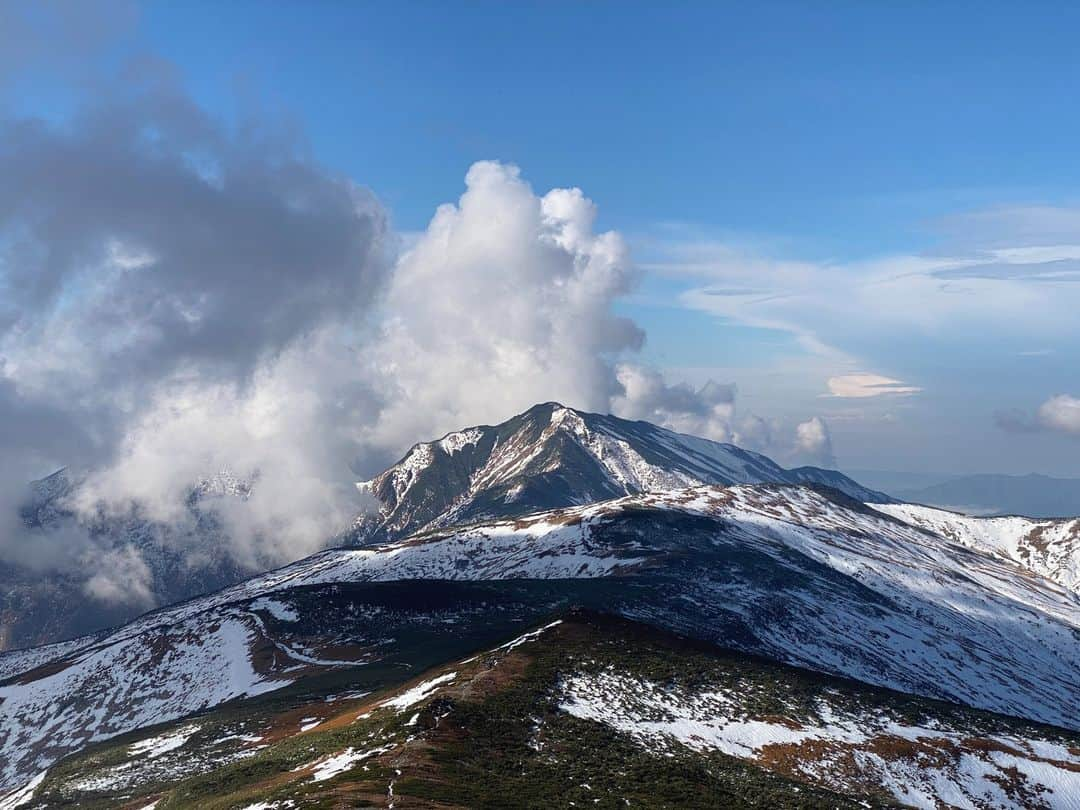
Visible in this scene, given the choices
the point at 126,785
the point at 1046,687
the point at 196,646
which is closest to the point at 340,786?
the point at 126,785

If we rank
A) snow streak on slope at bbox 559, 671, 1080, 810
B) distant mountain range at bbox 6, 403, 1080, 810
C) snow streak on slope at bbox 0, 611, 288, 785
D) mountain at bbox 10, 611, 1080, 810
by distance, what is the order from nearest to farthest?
mountain at bbox 10, 611, 1080, 810 < distant mountain range at bbox 6, 403, 1080, 810 < snow streak on slope at bbox 559, 671, 1080, 810 < snow streak on slope at bbox 0, 611, 288, 785

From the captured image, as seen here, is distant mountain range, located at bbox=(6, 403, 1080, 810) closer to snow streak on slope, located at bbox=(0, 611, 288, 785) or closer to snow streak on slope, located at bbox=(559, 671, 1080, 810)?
snow streak on slope, located at bbox=(559, 671, 1080, 810)

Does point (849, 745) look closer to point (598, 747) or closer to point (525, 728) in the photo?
point (598, 747)

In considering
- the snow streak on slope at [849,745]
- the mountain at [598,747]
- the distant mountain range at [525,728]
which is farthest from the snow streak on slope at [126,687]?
the snow streak on slope at [849,745]

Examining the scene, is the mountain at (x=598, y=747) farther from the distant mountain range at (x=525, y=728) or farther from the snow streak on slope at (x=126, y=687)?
the snow streak on slope at (x=126, y=687)

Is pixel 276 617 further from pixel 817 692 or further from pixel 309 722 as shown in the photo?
pixel 817 692

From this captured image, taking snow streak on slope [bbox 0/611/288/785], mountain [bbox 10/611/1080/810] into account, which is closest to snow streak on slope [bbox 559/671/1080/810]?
mountain [bbox 10/611/1080/810]
